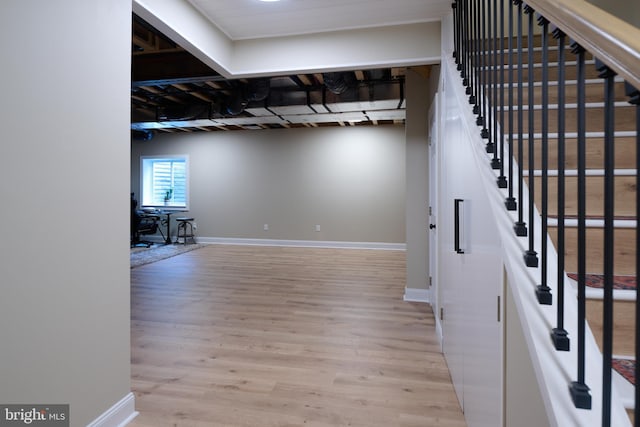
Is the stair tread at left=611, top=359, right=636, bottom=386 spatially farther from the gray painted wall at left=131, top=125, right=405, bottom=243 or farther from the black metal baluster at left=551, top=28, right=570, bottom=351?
the gray painted wall at left=131, top=125, right=405, bottom=243

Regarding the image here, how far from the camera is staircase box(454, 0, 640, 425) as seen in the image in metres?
0.72

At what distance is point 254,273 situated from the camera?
5.16 meters

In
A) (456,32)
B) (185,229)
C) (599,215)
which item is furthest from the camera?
(185,229)

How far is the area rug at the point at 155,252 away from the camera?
6.00 metres

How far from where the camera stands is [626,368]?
913mm

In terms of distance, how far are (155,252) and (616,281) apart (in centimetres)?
723

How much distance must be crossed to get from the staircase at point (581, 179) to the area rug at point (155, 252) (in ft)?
19.1

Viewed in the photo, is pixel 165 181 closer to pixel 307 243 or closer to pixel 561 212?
pixel 307 243

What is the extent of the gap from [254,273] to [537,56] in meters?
4.32

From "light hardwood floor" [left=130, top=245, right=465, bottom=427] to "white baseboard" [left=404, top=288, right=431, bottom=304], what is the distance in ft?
0.48

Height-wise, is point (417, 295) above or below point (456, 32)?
below

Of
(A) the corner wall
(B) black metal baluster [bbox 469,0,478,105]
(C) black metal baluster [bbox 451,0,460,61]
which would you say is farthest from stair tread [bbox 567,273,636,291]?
(A) the corner wall

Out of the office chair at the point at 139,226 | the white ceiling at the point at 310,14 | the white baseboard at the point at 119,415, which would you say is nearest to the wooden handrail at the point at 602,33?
the white ceiling at the point at 310,14

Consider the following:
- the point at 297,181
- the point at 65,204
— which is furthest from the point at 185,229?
the point at 65,204
